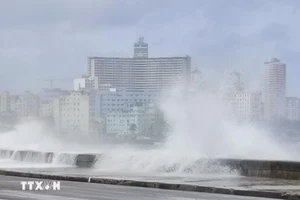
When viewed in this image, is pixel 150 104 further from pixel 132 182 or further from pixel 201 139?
pixel 132 182

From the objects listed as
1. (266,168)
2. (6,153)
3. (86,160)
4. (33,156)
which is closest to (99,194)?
(266,168)

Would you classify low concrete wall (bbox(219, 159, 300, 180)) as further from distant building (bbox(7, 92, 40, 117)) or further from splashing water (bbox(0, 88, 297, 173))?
distant building (bbox(7, 92, 40, 117))

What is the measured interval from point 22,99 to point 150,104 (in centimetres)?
1668

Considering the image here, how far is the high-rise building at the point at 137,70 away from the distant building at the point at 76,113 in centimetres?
316

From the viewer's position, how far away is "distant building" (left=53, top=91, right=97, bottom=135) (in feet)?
299

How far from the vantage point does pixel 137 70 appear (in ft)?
330

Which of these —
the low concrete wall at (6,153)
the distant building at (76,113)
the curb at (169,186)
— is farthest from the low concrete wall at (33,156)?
the distant building at (76,113)

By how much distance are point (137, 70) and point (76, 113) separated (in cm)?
990

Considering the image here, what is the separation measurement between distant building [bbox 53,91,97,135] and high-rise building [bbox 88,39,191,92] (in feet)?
10.4

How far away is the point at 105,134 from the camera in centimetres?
9456

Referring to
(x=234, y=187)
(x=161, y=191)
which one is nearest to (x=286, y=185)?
(x=234, y=187)

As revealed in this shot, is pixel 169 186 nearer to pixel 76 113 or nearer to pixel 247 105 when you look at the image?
pixel 247 105

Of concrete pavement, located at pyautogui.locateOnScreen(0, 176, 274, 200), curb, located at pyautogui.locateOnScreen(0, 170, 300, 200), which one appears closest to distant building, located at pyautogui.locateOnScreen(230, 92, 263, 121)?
curb, located at pyautogui.locateOnScreen(0, 170, 300, 200)

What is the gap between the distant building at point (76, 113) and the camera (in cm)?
9126
